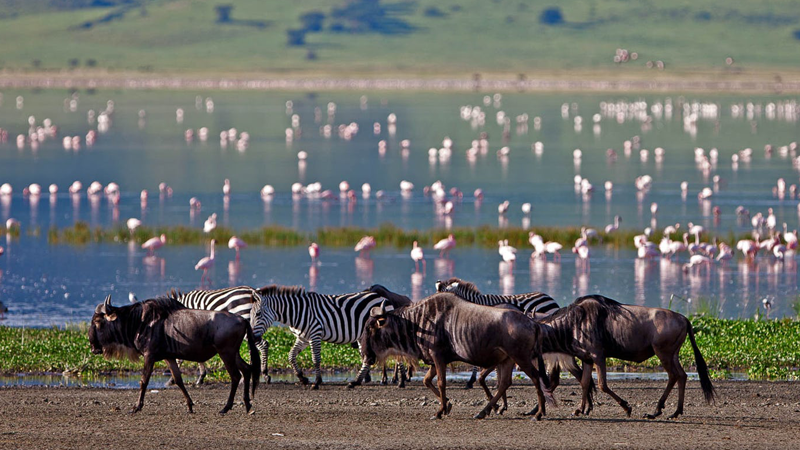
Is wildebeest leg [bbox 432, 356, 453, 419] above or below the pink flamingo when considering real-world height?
above

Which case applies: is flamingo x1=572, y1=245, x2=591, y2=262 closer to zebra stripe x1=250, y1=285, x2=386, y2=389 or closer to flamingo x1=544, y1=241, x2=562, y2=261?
flamingo x1=544, y1=241, x2=562, y2=261

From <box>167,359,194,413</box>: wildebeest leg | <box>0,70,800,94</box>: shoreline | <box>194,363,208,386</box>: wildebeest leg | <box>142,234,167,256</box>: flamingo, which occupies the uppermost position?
<box>167,359,194,413</box>: wildebeest leg

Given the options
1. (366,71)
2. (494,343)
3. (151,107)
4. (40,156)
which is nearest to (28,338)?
(494,343)

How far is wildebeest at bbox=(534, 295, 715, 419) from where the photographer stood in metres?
13.4

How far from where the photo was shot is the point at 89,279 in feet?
94.4

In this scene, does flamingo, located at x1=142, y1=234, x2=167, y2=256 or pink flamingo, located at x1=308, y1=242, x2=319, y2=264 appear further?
flamingo, located at x1=142, y1=234, x2=167, y2=256

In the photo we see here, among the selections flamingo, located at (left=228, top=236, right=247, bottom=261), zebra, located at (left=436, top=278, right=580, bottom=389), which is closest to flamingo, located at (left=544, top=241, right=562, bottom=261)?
flamingo, located at (left=228, top=236, right=247, bottom=261)

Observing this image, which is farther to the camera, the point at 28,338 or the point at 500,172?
the point at 500,172

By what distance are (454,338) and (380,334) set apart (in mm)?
841

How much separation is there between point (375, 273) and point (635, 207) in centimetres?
1745

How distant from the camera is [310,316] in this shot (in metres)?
16.5

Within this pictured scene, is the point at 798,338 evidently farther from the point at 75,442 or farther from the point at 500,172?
the point at 500,172

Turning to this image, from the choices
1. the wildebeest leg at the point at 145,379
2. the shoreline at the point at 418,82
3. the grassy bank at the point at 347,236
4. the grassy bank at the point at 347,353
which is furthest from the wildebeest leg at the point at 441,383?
the shoreline at the point at 418,82

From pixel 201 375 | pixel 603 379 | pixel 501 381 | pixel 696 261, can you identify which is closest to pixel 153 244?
pixel 696 261
